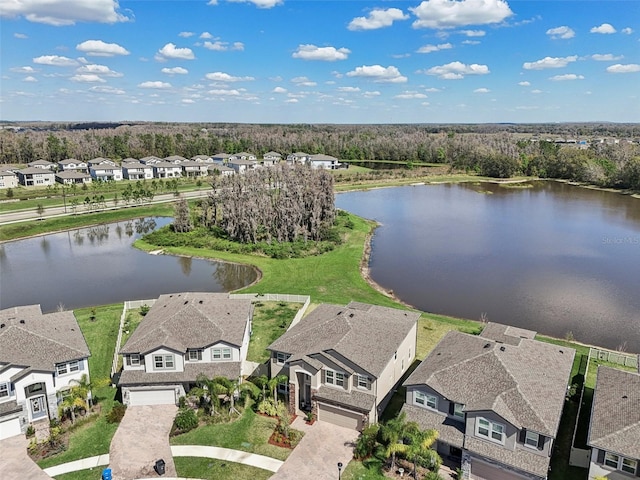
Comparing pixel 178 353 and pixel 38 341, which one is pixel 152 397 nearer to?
pixel 178 353

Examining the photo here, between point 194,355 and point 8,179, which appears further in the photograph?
point 8,179

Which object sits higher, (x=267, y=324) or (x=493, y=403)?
(x=493, y=403)

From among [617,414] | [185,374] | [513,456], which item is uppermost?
[617,414]

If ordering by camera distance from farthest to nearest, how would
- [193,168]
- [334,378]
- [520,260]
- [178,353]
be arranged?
[193,168]
[520,260]
[178,353]
[334,378]

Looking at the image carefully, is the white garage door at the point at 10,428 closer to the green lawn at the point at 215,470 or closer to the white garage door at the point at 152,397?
the white garage door at the point at 152,397

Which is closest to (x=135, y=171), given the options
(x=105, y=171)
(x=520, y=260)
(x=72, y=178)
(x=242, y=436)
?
(x=105, y=171)

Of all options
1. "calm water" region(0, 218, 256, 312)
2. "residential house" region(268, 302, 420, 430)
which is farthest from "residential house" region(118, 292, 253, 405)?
"calm water" region(0, 218, 256, 312)

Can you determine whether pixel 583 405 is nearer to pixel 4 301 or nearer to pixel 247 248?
pixel 247 248

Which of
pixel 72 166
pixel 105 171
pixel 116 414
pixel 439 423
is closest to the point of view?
pixel 439 423
